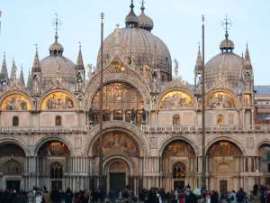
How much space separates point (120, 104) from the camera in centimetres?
7288

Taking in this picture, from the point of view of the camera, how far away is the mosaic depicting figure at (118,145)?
71.3 metres

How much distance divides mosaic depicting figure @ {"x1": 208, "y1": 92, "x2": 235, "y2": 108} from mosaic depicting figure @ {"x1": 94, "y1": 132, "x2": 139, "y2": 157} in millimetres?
8702

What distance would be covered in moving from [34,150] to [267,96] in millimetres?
38397

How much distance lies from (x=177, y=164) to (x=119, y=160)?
577cm

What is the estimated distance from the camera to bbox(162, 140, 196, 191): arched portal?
7100cm

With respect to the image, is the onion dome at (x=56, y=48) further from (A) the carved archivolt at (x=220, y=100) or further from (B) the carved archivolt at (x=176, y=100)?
(A) the carved archivolt at (x=220, y=100)

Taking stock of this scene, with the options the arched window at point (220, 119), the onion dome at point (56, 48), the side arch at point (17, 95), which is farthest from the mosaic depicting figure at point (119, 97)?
the onion dome at point (56, 48)

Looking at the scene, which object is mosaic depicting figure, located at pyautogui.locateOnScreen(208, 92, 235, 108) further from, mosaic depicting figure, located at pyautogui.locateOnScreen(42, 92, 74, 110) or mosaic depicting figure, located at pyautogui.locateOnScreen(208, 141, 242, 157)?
mosaic depicting figure, located at pyautogui.locateOnScreen(42, 92, 74, 110)

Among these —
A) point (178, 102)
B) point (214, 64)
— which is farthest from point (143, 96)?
point (214, 64)

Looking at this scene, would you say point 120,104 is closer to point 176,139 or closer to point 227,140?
point 176,139

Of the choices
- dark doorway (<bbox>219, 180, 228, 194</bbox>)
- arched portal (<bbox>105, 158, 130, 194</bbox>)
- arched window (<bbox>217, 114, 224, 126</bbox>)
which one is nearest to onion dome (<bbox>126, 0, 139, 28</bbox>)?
arched window (<bbox>217, 114, 224, 126</bbox>)

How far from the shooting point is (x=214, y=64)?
8288cm

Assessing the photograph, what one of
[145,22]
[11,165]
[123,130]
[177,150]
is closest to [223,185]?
[177,150]

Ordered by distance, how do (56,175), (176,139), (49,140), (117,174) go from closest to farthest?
(176,139), (49,140), (117,174), (56,175)
